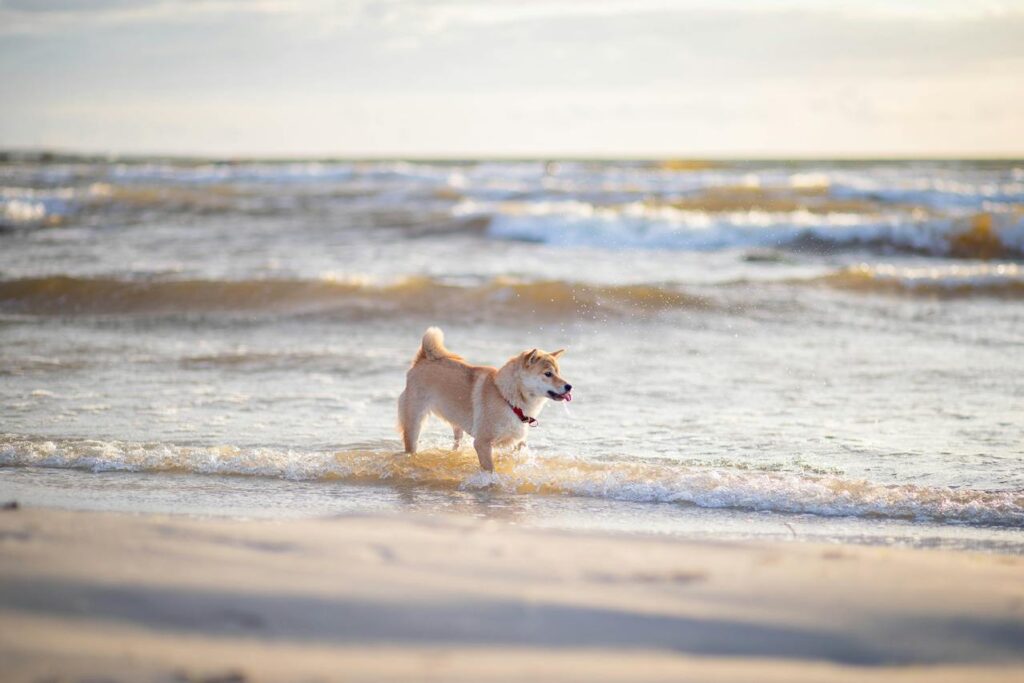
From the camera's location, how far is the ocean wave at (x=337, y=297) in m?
11.6

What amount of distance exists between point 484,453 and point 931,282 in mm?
9545

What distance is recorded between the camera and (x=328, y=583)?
10.8 feet

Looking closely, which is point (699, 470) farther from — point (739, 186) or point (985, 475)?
point (739, 186)

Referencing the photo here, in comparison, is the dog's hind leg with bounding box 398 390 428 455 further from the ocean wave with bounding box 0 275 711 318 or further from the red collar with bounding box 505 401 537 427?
the ocean wave with bounding box 0 275 711 318

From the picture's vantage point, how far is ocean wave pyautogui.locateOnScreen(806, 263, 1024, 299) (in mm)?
12914

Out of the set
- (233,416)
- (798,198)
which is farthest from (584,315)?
(798,198)

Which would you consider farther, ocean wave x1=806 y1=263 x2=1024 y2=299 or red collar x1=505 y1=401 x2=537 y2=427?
ocean wave x1=806 y1=263 x2=1024 y2=299

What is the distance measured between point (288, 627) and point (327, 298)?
9.30 m

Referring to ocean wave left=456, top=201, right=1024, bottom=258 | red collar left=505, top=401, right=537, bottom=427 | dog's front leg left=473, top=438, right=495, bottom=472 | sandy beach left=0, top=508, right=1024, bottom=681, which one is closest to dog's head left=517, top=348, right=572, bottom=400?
red collar left=505, top=401, right=537, bottom=427

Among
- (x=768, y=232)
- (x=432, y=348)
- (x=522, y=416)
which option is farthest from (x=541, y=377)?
(x=768, y=232)

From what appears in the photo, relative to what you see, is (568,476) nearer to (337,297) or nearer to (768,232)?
(337,297)

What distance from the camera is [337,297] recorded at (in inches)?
475

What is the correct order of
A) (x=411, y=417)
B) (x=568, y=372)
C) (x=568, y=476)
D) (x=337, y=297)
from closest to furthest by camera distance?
(x=568, y=476) → (x=411, y=417) → (x=568, y=372) → (x=337, y=297)

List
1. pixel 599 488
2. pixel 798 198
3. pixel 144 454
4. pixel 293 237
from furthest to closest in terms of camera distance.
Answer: pixel 798 198
pixel 293 237
pixel 144 454
pixel 599 488
